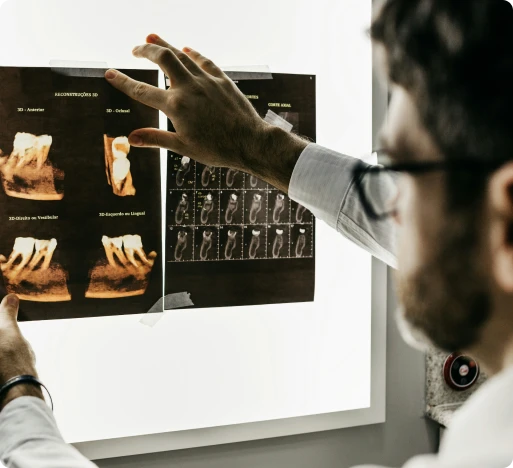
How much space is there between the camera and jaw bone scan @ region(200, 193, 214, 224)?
1183 mm


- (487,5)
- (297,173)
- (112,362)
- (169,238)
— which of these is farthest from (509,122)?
(112,362)

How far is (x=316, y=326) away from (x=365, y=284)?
0.51 feet

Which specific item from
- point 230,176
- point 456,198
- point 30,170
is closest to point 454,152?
point 456,198

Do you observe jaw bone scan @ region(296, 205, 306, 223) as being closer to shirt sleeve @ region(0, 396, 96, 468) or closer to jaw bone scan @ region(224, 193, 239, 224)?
jaw bone scan @ region(224, 193, 239, 224)

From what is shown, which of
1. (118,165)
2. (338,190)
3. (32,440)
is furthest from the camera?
(118,165)

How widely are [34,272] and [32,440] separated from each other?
0.41 metres

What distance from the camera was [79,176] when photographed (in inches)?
43.0

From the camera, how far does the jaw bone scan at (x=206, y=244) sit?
3.89ft

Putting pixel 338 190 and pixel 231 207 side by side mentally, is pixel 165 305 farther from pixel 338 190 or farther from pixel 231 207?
pixel 338 190

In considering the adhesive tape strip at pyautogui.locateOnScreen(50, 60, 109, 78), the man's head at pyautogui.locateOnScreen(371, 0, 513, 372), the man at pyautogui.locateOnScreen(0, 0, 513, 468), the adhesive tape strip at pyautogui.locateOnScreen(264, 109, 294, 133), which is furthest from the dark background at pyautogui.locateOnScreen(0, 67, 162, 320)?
the man's head at pyautogui.locateOnScreen(371, 0, 513, 372)

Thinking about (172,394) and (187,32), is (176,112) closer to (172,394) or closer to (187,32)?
(187,32)

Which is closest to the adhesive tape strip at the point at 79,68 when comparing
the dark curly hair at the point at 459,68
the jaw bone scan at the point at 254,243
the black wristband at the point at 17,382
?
the jaw bone scan at the point at 254,243

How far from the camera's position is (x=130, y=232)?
3.72ft

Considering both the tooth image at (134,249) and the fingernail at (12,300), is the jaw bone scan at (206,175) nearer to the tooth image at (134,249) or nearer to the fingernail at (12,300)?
the tooth image at (134,249)
